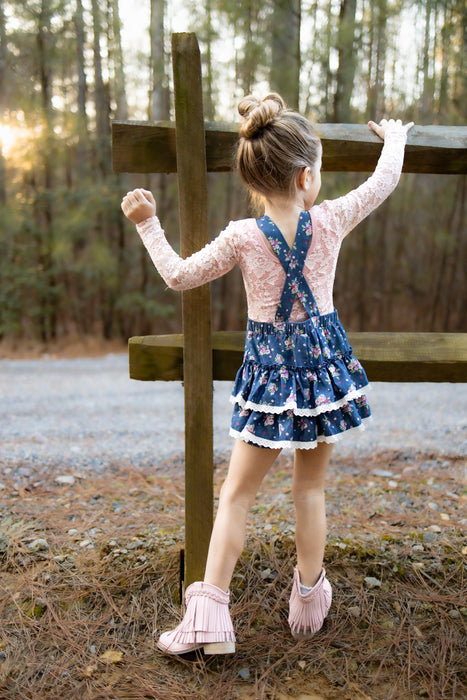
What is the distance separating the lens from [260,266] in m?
1.80

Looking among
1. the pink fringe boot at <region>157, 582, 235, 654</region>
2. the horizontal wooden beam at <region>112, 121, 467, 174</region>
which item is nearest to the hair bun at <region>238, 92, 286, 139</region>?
the horizontal wooden beam at <region>112, 121, 467, 174</region>

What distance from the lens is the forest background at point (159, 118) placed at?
8.68 m

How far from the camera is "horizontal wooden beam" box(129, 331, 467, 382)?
6.75 ft

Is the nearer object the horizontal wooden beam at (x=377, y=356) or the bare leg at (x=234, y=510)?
the bare leg at (x=234, y=510)

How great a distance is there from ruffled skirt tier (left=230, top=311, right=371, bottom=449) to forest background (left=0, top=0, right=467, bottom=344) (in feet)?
22.7

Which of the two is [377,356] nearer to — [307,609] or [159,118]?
[307,609]

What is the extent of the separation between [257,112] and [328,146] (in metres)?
0.35

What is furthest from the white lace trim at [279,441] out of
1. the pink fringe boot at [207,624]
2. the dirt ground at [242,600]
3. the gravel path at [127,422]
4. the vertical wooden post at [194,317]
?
the gravel path at [127,422]

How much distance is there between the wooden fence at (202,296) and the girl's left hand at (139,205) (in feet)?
0.53

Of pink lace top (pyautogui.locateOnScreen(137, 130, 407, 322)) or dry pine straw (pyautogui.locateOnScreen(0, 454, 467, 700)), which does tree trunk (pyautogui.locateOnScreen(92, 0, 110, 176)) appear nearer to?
dry pine straw (pyautogui.locateOnScreen(0, 454, 467, 700))

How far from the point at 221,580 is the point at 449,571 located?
107cm

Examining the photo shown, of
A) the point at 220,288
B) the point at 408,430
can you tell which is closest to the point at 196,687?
the point at 408,430

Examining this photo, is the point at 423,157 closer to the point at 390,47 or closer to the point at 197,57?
the point at 197,57

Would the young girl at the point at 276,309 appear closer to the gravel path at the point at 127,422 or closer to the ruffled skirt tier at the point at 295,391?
the ruffled skirt tier at the point at 295,391
